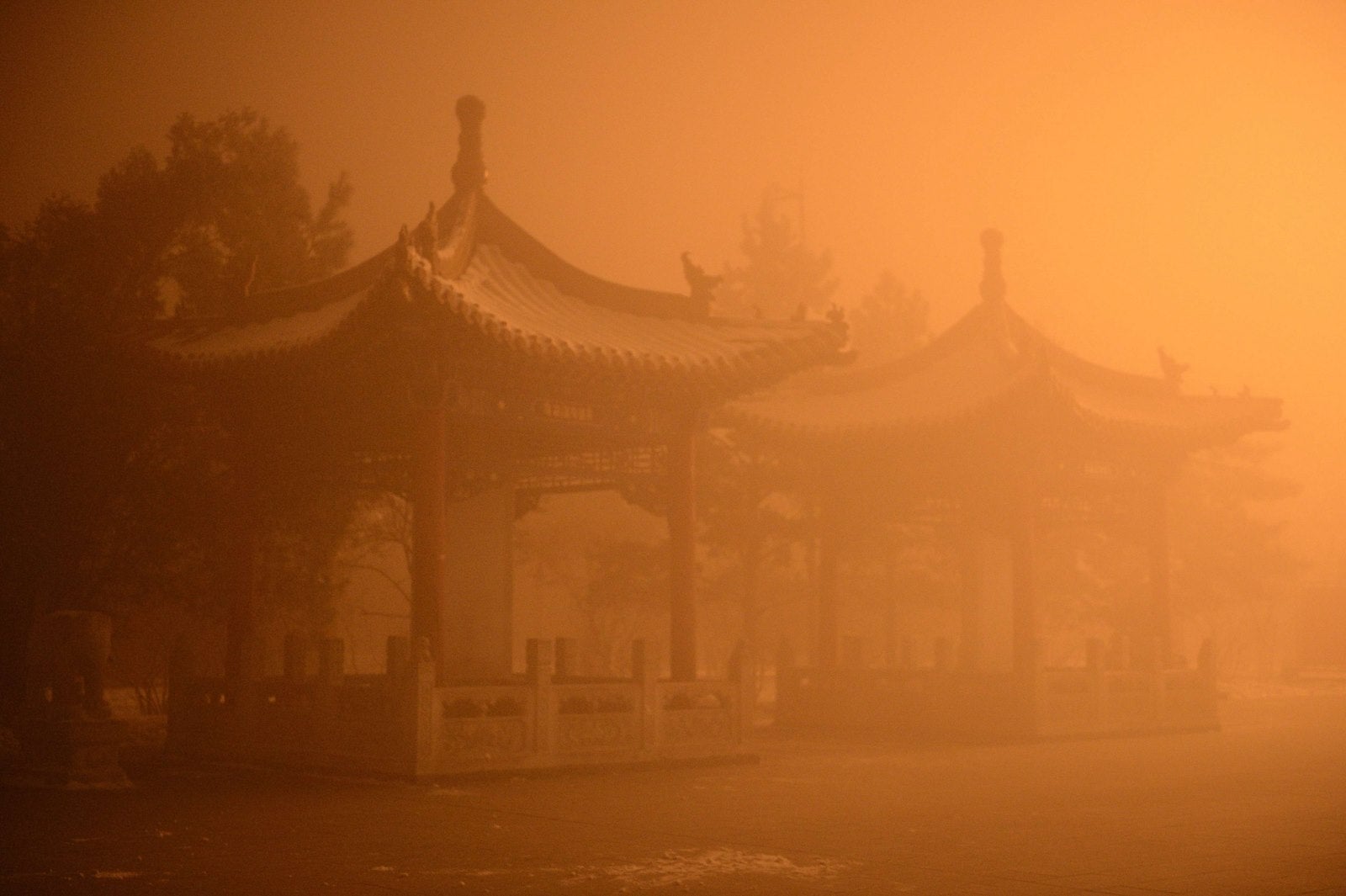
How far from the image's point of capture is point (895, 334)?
1571 inches

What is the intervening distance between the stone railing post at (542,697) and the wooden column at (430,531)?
901mm

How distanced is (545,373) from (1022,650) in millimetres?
8148

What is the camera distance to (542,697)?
1409 cm

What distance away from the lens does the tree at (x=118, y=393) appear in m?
18.0

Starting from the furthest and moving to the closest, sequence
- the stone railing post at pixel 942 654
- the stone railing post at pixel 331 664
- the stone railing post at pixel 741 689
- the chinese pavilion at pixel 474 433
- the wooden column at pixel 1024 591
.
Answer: the stone railing post at pixel 942 654 < the wooden column at pixel 1024 591 < the stone railing post at pixel 741 689 < the stone railing post at pixel 331 664 < the chinese pavilion at pixel 474 433

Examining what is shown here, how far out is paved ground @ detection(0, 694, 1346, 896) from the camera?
771cm

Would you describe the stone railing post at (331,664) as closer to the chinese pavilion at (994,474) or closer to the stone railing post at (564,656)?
the stone railing post at (564,656)

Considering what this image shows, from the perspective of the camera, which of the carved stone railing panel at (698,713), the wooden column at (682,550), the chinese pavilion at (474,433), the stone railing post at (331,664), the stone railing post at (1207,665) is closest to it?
the chinese pavilion at (474,433)

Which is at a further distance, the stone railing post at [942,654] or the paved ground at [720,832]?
the stone railing post at [942,654]

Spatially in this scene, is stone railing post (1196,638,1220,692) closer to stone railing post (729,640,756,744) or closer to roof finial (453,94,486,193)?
stone railing post (729,640,756,744)

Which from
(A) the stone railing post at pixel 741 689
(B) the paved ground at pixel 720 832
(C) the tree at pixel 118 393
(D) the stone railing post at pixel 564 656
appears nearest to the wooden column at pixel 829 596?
(D) the stone railing post at pixel 564 656

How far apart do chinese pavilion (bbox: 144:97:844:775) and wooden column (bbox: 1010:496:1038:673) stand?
4.97 meters

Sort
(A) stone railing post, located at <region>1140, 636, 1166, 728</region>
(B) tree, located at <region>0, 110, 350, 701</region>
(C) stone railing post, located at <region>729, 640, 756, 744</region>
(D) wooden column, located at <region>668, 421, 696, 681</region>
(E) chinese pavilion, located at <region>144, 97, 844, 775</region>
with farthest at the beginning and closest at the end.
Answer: (A) stone railing post, located at <region>1140, 636, 1166, 728</region>
(B) tree, located at <region>0, 110, 350, 701</region>
(D) wooden column, located at <region>668, 421, 696, 681</region>
(C) stone railing post, located at <region>729, 640, 756, 744</region>
(E) chinese pavilion, located at <region>144, 97, 844, 775</region>

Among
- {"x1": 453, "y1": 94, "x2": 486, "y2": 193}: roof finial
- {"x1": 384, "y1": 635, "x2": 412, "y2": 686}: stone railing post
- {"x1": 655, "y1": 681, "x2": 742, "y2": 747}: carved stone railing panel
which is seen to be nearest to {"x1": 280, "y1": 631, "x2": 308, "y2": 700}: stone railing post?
{"x1": 384, "y1": 635, "x2": 412, "y2": 686}: stone railing post
